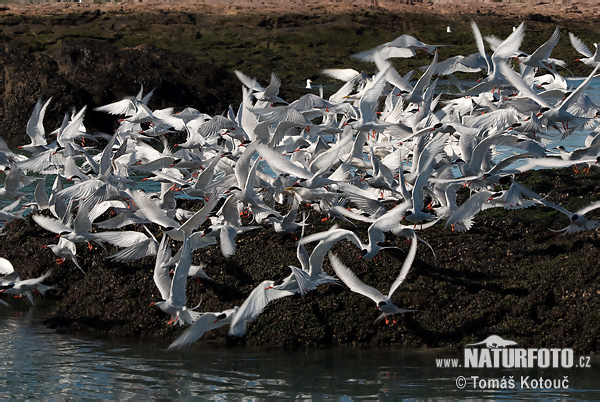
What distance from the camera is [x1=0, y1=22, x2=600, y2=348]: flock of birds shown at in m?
12.2

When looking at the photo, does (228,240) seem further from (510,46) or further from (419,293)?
(510,46)

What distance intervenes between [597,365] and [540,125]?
16.5ft

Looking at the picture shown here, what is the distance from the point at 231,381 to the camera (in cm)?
1113

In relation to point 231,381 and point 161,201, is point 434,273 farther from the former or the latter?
point 161,201

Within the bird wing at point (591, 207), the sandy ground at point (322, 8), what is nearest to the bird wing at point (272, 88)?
the bird wing at point (591, 207)

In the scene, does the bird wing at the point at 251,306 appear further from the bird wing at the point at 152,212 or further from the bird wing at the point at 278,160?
the bird wing at the point at 152,212

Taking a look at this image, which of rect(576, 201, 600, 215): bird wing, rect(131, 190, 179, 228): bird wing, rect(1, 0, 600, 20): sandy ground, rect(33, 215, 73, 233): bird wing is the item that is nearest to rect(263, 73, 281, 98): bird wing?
rect(131, 190, 179, 228): bird wing

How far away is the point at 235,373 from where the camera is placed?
11422 mm

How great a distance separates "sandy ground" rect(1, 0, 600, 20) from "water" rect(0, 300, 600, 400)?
57.8m

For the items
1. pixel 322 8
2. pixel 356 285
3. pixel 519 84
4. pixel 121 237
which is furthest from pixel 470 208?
pixel 322 8

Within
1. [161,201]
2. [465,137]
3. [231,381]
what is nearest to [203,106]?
[161,201]

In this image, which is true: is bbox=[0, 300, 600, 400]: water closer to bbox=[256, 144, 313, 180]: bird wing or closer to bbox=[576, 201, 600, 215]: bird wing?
bbox=[576, 201, 600, 215]: bird wing

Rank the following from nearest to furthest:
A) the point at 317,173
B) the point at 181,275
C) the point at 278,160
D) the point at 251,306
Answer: the point at 251,306
the point at 181,275
the point at 278,160
the point at 317,173

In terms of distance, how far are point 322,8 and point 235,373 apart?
65055mm
